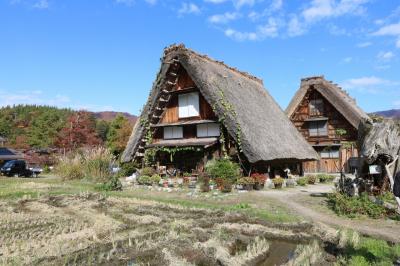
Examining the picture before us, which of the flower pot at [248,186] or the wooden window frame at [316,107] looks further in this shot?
the wooden window frame at [316,107]

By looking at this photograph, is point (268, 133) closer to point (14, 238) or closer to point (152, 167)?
point (152, 167)

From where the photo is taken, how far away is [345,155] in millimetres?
30250

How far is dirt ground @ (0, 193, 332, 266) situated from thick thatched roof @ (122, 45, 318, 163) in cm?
754

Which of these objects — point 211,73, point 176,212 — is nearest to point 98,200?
point 176,212

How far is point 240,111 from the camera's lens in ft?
64.4

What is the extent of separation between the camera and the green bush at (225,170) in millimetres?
17516

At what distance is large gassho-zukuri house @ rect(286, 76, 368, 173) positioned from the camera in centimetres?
2930

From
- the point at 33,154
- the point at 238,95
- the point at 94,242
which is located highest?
the point at 238,95

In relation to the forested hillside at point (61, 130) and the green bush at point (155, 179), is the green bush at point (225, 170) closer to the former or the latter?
the green bush at point (155, 179)

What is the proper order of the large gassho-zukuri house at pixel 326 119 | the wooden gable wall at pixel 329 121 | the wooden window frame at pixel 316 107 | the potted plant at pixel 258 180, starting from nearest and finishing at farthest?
the potted plant at pixel 258 180
the large gassho-zukuri house at pixel 326 119
the wooden gable wall at pixel 329 121
the wooden window frame at pixel 316 107

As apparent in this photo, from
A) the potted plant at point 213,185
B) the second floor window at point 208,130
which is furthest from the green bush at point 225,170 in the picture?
the second floor window at point 208,130

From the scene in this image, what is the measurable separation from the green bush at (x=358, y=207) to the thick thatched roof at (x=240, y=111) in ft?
20.6

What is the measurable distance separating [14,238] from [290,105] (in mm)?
27193

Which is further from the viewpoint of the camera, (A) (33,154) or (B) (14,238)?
(A) (33,154)
